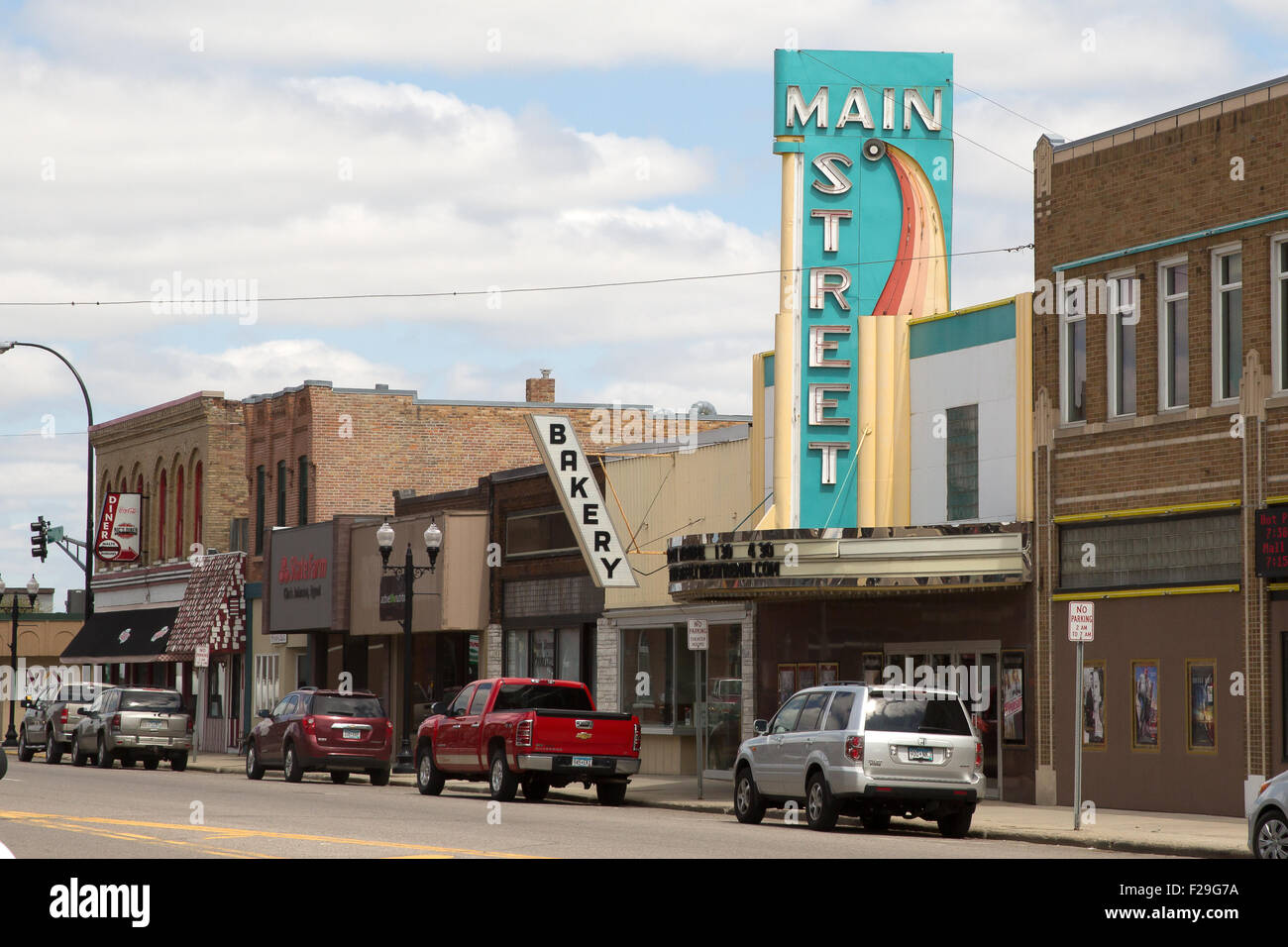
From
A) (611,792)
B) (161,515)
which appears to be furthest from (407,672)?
(161,515)

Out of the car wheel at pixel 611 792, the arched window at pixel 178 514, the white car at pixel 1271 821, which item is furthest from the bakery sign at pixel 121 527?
the white car at pixel 1271 821

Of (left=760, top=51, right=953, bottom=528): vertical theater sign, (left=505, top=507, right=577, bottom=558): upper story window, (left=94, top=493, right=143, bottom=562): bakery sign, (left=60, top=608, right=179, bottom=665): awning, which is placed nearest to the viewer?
(left=760, top=51, right=953, bottom=528): vertical theater sign

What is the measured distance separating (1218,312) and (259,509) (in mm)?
32981

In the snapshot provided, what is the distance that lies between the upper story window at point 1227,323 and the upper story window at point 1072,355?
2410mm

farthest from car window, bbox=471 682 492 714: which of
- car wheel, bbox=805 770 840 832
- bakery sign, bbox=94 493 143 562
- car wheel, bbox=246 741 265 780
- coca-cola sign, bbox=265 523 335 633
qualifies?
bakery sign, bbox=94 493 143 562

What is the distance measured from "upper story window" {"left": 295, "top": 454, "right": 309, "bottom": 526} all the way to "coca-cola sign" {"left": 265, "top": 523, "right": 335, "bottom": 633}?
1.99 ft

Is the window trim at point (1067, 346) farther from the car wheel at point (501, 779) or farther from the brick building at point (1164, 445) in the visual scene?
the car wheel at point (501, 779)

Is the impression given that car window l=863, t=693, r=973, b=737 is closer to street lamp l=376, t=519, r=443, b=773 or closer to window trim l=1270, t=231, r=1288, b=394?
window trim l=1270, t=231, r=1288, b=394

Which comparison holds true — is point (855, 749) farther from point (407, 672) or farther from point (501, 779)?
point (407, 672)

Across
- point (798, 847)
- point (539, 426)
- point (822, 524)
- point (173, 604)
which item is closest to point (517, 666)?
point (539, 426)

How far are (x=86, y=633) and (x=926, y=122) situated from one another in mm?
41553

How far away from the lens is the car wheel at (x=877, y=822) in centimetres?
2295

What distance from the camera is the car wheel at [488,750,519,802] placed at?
28.0 meters

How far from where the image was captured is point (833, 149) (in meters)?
29.3
